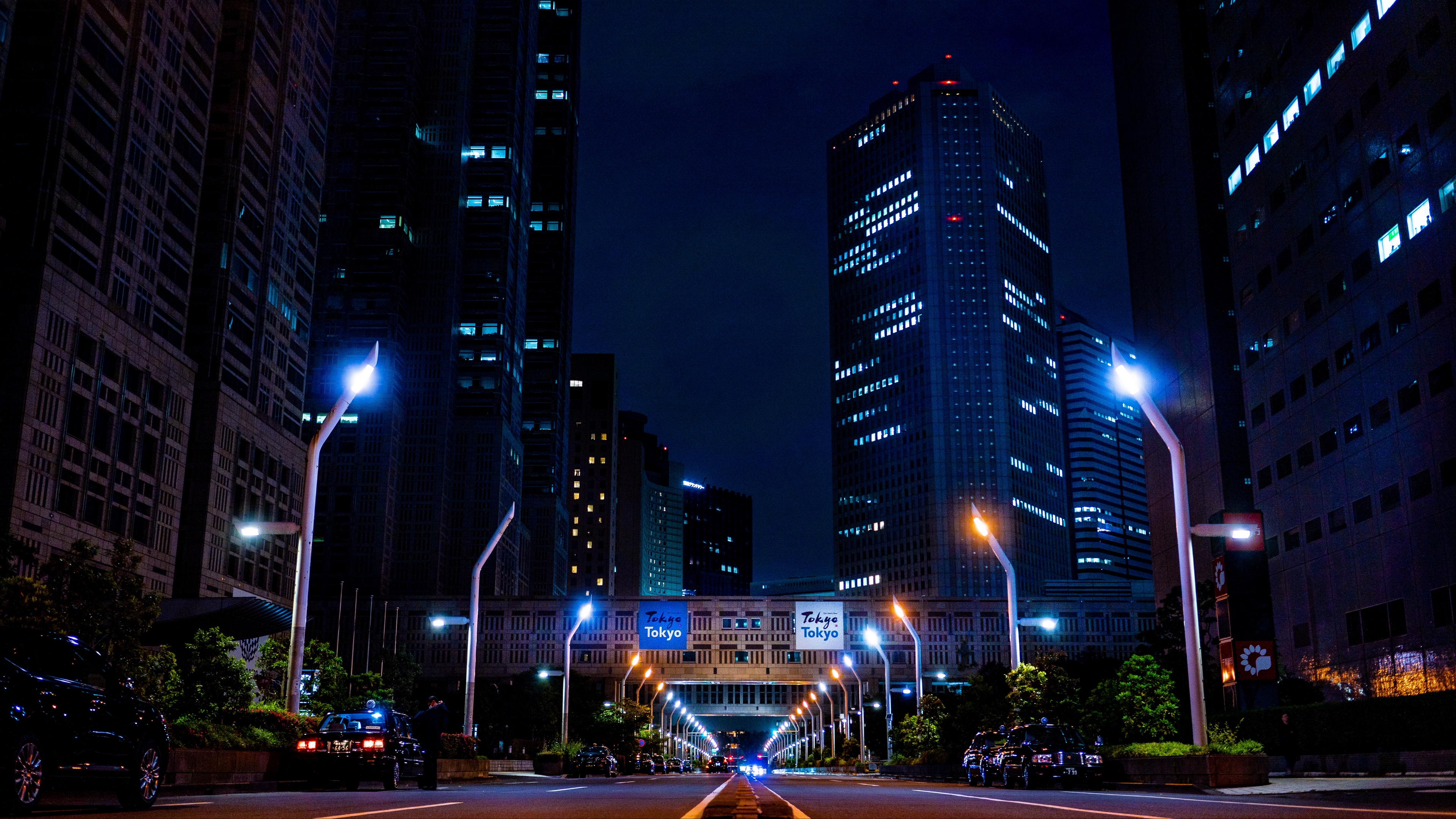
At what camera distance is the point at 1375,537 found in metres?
68.6

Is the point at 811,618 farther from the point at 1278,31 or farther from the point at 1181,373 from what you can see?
the point at 1278,31

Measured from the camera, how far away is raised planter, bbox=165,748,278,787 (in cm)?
2158

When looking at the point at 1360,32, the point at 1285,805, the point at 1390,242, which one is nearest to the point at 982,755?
the point at 1285,805

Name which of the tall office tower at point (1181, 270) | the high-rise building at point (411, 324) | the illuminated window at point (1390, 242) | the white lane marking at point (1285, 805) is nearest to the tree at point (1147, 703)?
the white lane marking at point (1285, 805)

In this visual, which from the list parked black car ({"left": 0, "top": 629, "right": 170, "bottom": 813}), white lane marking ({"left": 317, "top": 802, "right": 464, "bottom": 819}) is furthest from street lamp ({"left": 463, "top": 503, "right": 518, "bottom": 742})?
white lane marking ({"left": 317, "top": 802, "right": 464, "bottom": 819})

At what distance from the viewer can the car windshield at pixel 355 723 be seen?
27109mm

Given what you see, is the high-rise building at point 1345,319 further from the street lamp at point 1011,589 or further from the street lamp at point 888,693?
the street lamp at point 1011,589

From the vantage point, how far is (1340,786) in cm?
2697

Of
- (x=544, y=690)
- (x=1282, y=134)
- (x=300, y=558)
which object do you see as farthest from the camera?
(x=544, y=690)

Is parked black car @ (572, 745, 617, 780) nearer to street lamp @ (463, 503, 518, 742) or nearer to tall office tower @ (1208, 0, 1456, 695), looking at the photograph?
street lamp @ (463, 503, 518, 742)

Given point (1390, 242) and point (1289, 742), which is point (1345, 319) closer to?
point (1390, 242)

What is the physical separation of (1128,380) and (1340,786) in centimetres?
1038

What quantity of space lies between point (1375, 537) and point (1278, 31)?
36186 mm

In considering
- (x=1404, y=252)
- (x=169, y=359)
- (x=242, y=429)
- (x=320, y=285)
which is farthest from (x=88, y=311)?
(x=320, y=285)
